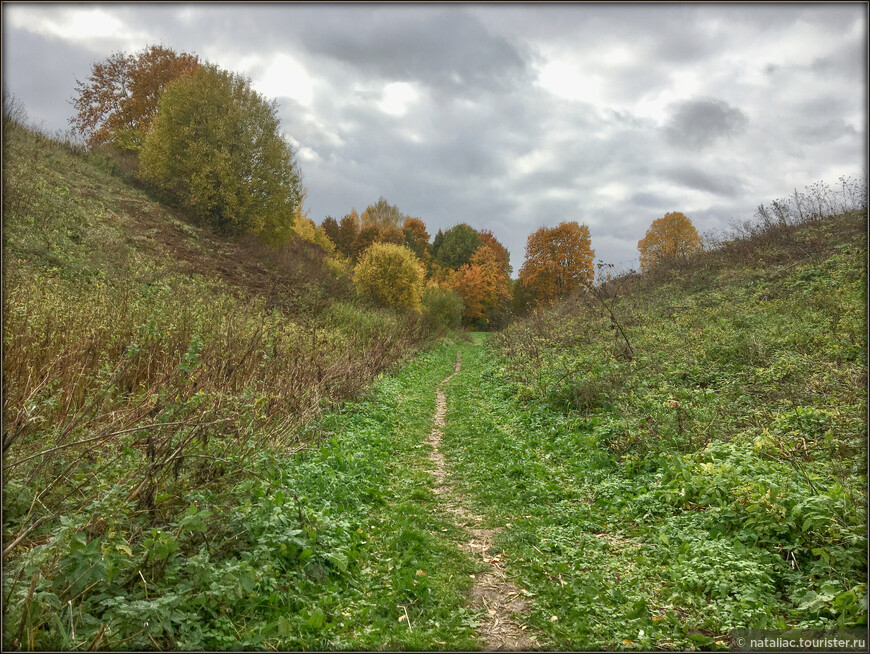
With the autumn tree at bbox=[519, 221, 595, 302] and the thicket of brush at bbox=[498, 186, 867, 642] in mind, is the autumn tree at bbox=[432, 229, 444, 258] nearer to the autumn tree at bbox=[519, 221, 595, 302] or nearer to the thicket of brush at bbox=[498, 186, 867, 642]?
the autumn tree at bbox=[519, 221, 595, 302]

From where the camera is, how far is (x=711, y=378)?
953cm

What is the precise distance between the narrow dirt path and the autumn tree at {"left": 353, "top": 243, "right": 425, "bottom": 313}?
72.2 ft

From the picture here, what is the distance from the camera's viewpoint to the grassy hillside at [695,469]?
378cm

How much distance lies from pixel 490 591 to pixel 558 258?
1554 inches

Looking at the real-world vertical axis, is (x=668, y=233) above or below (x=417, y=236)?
below

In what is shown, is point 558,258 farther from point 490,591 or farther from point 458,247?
point 490,591

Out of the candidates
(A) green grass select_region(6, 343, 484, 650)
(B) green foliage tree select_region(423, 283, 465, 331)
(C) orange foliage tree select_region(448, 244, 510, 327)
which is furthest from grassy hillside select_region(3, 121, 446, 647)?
(C) orange foliage tree select_region(448, 244, 510, 327)

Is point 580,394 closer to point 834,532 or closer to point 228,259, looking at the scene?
point 834,532

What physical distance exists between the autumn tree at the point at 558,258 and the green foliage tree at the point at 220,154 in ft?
77.5

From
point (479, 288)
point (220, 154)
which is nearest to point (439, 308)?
point (479, 288)

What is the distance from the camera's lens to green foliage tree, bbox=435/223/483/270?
6444 cm

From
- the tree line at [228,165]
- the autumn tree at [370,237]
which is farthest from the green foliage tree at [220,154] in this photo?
the autumn tree at [370,237]

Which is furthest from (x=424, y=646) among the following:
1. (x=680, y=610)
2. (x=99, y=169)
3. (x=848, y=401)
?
(x=99, y=169)

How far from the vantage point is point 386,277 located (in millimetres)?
28359
